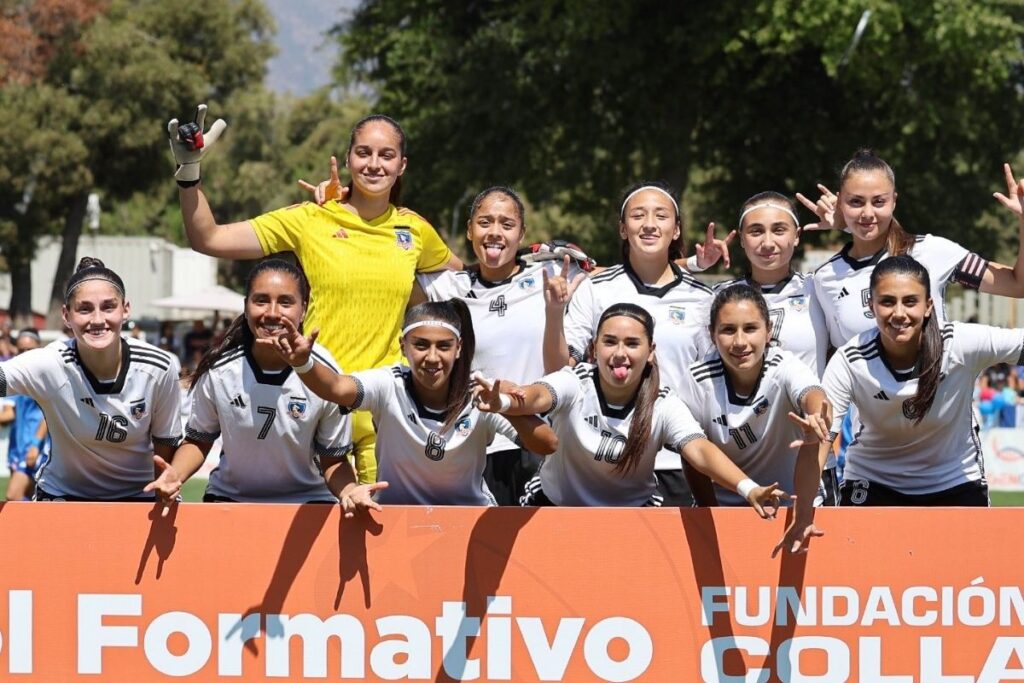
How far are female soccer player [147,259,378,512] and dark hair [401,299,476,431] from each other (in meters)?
0.42

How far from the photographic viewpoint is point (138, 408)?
19.5ft

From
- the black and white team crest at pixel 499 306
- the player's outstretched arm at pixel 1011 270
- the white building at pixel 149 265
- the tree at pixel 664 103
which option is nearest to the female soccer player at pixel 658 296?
the black and white team crest at pixel 499 306

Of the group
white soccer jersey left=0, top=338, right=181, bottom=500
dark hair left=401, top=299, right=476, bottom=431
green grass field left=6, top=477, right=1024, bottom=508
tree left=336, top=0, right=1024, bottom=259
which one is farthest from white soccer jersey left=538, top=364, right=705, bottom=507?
tree left=336, top=0, right=1024, bottom=259

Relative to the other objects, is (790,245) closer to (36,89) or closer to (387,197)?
(387,197)

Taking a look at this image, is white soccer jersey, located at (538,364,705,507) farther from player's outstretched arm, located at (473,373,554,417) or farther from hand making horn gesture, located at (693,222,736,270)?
hand making horn gesture, located at (693,222,736,270)

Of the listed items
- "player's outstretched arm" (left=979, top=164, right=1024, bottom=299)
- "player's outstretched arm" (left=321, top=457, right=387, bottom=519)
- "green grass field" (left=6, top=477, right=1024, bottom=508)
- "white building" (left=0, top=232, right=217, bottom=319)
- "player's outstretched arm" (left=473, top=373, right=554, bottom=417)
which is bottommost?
"green grass field" (left=6, top=477, right=1024, bottom=508)

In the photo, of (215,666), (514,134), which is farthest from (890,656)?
(514,134)

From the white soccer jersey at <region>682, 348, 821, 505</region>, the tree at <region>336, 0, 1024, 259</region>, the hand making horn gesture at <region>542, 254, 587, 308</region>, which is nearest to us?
the white soccer jersey at <region>682, 348, 821, 505</region>

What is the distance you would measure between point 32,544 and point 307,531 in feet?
3.52

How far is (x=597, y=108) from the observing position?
25812 mm

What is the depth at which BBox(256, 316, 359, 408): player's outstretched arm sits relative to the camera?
5.09 meters

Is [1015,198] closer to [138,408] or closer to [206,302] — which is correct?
[138,408]

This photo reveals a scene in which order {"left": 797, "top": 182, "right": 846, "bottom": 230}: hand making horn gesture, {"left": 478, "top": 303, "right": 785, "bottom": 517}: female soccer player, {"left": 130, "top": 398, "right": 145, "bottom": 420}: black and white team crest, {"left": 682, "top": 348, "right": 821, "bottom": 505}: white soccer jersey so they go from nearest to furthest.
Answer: {"left": 478, "top": 303, "right": 785, "bottom": 517}: female soccer player, {"left": 682, "top": 348, "right": 821, "bottom": 505}: white soccer jersey, {"left": 130, "top": 398, "right": 145, "bottom": 420}: black and white team crest, {"left": 797, "top": 182, "right": 846, "bottom": 230}: hand making horn gesture

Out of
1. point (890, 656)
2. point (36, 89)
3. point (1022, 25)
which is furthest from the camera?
point (36, 89)
